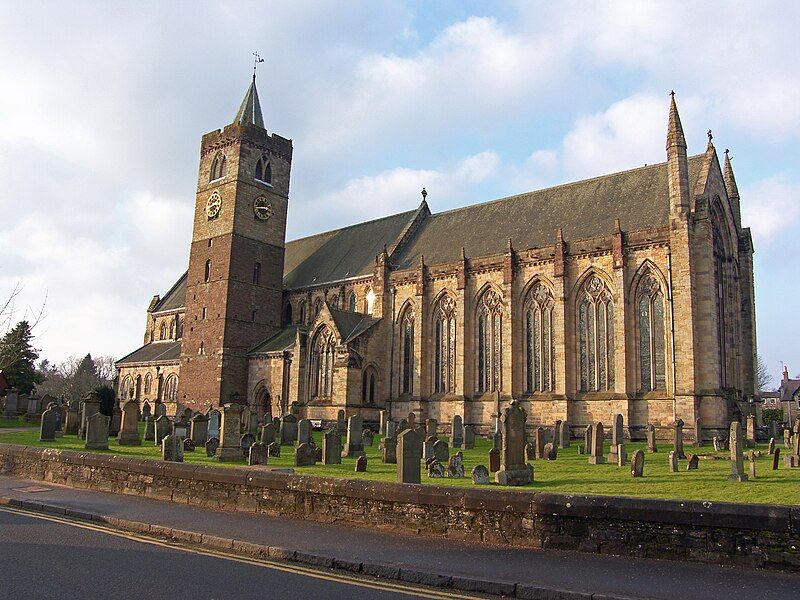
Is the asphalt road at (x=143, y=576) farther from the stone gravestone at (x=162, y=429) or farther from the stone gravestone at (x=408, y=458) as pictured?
the stone gravestone at (x=162, y=429)

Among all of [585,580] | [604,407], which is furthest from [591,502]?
[604,407]

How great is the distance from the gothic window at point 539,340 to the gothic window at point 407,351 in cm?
777

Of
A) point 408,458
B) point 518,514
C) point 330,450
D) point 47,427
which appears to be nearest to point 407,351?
point 47,427

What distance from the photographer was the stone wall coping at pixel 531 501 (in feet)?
24.8

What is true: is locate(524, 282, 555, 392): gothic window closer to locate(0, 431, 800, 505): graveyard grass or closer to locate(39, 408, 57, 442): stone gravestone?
locate(0, 431, 800, 505): graveyard grass

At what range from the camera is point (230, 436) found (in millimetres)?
19781

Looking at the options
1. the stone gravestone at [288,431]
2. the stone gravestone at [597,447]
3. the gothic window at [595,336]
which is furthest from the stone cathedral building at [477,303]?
the stone gravestone at [597,447]

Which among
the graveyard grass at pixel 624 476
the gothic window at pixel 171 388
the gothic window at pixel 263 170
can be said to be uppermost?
the gothic window at pixel 263 170

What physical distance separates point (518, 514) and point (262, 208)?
4274 cm

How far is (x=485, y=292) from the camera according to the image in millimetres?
37656

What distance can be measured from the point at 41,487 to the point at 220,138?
126 feet

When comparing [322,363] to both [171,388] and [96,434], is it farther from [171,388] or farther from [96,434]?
[96,434]

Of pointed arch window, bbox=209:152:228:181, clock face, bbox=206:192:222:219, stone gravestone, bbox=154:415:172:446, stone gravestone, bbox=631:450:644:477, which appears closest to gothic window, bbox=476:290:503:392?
stone gravestone, bbox=154:415:172:446

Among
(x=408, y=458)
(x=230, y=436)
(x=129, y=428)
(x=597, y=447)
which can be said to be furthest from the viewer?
(x=129, y=428)
